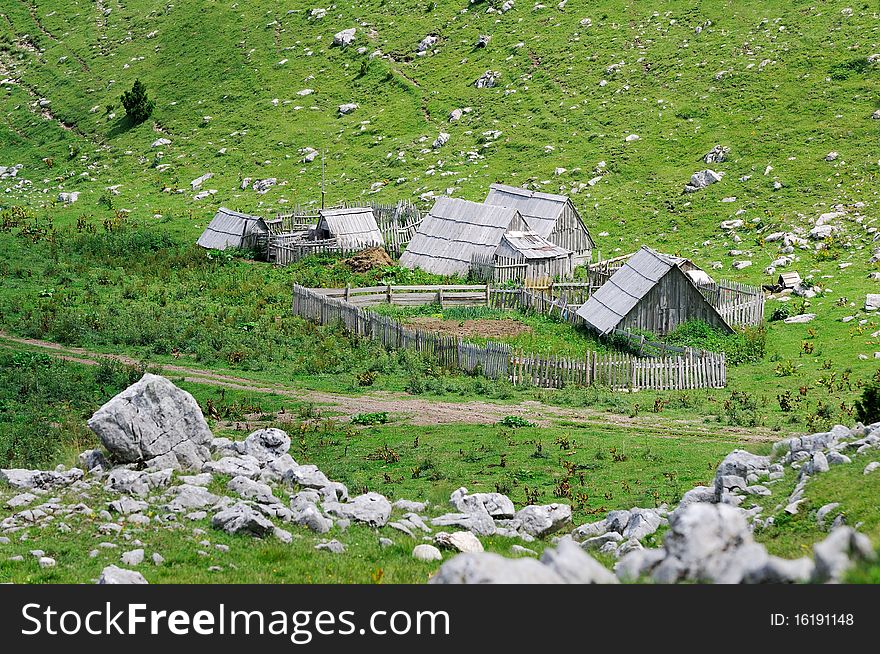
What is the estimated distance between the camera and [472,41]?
7869cm

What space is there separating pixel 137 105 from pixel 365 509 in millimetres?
65460

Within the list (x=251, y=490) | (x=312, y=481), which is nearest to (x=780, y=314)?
(x=312, y=481)

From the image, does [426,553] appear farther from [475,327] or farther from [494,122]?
[494,122]

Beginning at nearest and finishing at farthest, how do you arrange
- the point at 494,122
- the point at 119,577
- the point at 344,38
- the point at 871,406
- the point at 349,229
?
the point at 119,577, the point at 871,406, the point at 349,229, the point at 494,122, the point at 344,38

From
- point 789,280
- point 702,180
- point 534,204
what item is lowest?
point 789,280

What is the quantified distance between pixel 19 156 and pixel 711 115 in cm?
4753

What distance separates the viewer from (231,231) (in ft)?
181

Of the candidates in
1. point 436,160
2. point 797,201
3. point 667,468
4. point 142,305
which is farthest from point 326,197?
point 667,468

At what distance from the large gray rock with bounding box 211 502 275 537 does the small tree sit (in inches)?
2581

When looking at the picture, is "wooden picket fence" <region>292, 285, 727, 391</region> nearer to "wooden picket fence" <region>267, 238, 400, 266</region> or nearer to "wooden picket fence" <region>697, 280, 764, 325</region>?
"wooden picket fence" <region>697, 280, 764, 325</region>

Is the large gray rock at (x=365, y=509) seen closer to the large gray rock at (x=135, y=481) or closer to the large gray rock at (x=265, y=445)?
the large gray rock at (x=135, y=481)

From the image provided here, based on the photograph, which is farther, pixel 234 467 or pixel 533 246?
pixel 533 246

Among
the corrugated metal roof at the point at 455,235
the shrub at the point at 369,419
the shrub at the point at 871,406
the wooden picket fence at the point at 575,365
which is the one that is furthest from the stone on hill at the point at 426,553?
the corrugated metal roof at the point at 455,235

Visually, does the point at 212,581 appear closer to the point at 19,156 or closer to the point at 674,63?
the point at 674,63
